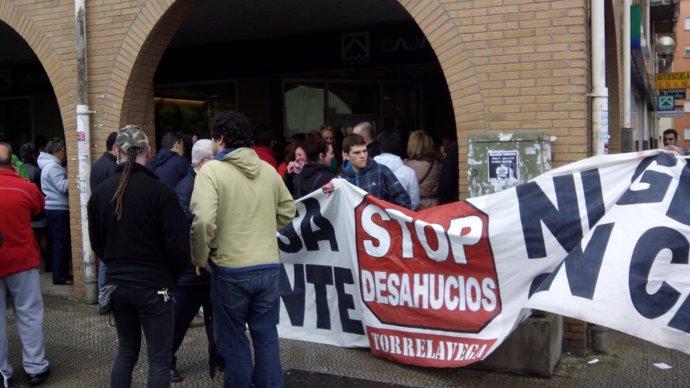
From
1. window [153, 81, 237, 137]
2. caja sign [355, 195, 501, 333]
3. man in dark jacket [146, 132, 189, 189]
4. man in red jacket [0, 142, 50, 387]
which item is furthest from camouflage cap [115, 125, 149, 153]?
window [153, 81, 237, 137]

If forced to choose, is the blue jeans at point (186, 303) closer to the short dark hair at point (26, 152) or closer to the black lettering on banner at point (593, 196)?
the black lettering on banner at point (593, 196)

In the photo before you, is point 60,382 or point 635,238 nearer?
point 635,238

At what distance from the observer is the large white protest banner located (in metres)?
4.10

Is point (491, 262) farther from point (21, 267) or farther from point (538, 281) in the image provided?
point (21, 267)

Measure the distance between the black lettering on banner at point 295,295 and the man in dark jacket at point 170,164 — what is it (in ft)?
4.90

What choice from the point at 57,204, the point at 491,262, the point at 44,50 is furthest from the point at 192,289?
the point at 44,50

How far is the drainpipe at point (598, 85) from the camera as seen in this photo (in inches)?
215

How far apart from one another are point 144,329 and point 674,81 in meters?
16.2

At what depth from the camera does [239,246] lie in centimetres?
404

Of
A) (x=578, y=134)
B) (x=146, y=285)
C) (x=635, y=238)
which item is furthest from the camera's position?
(x=578, y=134)

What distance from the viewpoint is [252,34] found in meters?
11.5

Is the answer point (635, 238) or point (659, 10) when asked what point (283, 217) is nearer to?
point (635, 238)

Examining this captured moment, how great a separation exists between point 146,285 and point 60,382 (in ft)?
6.39

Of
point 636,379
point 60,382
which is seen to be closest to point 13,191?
point 60,382
